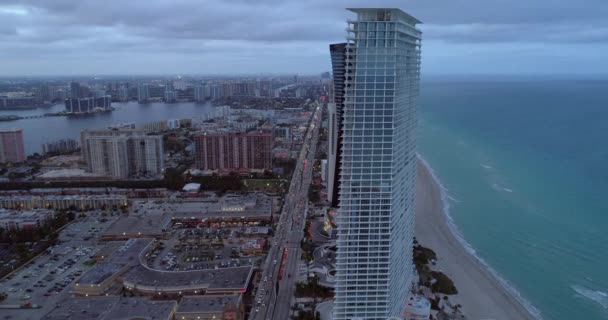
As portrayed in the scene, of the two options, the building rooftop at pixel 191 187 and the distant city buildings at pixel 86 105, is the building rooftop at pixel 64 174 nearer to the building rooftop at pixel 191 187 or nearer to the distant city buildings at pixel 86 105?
the building rooftop at pixel 191 187

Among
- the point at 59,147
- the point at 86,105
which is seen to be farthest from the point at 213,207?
the point at 86,105

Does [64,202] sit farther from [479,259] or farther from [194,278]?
[479,259]

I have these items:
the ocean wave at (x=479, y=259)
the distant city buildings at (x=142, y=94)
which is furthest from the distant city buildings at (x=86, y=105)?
the ocean wave at (x=479, y=259)

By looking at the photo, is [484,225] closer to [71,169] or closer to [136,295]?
[136,295]

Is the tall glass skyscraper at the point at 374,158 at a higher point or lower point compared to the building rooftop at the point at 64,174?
higher

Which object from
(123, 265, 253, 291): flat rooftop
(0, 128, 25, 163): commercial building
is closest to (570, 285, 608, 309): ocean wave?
(123, 265, 253, 291): flat rooftop
